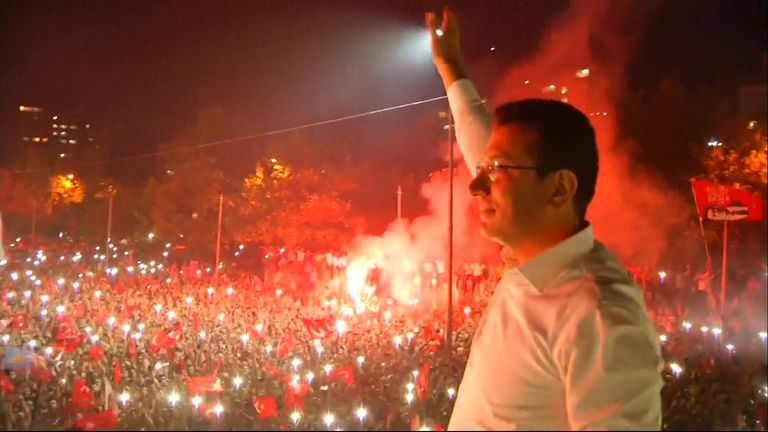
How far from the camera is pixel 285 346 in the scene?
21.7 ft

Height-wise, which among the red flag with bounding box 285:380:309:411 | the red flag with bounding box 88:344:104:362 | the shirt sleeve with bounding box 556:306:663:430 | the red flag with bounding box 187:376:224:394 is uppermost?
the shirt sleeve with bounding box 556:306:663:430

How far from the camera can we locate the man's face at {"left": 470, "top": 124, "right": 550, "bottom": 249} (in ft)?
5.59

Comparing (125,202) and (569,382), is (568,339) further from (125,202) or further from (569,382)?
(125,202)

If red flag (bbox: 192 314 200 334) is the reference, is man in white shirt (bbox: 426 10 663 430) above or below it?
above

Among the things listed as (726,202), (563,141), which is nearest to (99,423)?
(563,141)

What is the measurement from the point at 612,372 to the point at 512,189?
1.80 feet

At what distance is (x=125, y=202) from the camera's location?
81.8 feet

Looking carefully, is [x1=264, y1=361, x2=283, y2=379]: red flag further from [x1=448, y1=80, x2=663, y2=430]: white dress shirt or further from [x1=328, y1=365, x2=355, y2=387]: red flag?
[x1=448, y1=80, x2=663, y2=430]: white dress shirt

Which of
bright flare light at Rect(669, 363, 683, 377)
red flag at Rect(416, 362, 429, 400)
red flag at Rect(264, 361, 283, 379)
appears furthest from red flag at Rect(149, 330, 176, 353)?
bright flare light at Rect(669, 363, 683, 377)

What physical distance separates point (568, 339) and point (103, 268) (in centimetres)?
1568

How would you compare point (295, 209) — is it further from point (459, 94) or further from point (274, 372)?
point (459, 94)

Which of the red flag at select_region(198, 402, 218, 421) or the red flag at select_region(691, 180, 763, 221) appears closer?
the red flag at select_region(198, 402, 218, 421)

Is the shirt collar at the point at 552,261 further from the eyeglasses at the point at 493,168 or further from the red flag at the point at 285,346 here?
the red flag at the point at 285,346

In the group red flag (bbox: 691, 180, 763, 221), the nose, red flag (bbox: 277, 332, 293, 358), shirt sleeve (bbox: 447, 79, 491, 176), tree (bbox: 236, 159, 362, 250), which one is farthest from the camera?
tree (bbox: 236, 159, 362, 250)
